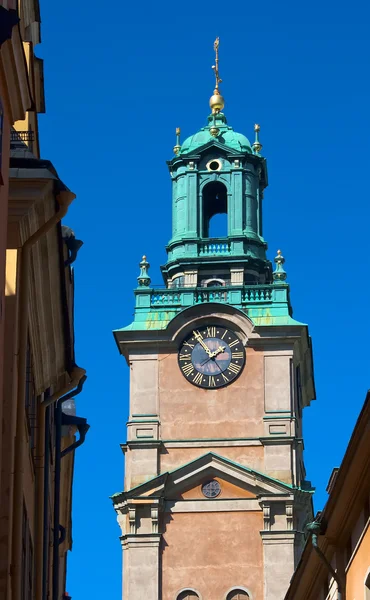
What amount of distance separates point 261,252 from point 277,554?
45.6 feet

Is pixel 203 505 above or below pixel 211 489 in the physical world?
below

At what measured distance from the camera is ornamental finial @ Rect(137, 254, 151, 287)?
7362cm

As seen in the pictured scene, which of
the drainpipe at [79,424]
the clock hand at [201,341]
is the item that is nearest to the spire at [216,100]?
the clock hand at [201,341]

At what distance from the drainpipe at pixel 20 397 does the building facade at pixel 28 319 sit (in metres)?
0.01

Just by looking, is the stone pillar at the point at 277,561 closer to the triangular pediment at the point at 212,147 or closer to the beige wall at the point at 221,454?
the beige wall at the point at 221,454

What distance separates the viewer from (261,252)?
7606cm

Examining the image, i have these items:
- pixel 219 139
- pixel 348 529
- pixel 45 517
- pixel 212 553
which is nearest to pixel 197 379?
pixel 212 553

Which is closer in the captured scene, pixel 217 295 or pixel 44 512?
pixel 44 512

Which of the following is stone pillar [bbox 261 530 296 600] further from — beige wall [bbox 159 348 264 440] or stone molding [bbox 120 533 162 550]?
beige wall [bbox 159 348 264 440]

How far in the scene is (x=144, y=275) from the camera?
73.9 meters

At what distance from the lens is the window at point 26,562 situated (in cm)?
2256

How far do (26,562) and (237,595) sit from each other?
148ft

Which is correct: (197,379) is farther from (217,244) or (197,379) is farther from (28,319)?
(28,319)

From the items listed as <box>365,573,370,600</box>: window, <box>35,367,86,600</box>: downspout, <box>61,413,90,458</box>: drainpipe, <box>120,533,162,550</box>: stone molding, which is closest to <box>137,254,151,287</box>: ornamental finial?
<box>120,533,162,550</box>: stone molding
